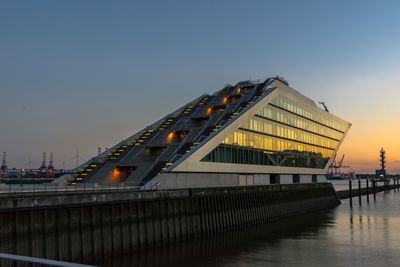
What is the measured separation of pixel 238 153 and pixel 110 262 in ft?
140

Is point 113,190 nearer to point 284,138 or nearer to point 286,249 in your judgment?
point 286,249

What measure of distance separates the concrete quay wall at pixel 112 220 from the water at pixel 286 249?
140 cm

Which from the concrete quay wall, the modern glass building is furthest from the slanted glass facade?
the concrete quay wall

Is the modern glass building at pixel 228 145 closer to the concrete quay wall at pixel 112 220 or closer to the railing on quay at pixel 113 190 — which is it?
the railing on quay at pixel 113 190

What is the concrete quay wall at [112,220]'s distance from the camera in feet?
94.2

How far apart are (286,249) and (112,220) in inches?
659

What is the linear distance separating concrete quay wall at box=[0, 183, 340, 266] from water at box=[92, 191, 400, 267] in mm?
1396

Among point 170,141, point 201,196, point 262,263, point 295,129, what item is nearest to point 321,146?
point 295,129

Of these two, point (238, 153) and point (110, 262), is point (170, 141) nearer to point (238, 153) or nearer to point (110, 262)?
point (238, 153)

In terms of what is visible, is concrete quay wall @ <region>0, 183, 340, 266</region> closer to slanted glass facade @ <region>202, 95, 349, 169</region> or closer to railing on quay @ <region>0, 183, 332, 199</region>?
railing on quay @ <region>0, 183, 332, 199</region>

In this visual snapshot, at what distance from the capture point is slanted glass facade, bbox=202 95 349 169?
73000 mm

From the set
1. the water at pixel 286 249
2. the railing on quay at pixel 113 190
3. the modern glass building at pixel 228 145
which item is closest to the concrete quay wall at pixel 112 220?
the railing on quay at pixel 113 190

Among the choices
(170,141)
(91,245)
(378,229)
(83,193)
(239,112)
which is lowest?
(378,229)

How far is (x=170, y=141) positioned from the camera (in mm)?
70375
